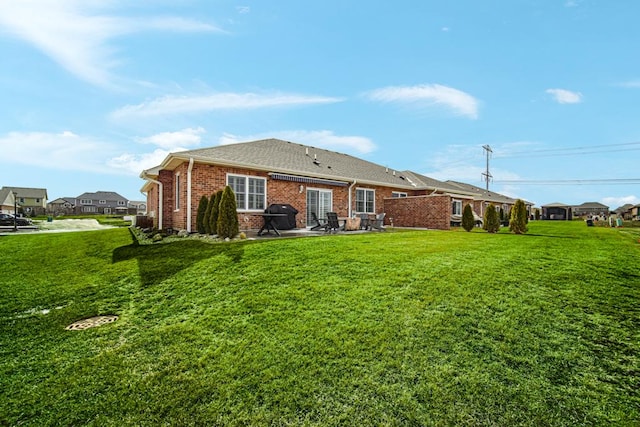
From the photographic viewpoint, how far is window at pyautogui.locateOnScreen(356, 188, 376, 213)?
69.9ft

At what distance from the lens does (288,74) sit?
46.0 feet

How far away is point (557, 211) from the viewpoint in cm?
6203

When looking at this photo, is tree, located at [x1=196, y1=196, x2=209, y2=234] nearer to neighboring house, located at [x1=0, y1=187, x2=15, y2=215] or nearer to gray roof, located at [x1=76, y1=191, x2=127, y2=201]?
neighboring house, located at [x1=0, y1=187, x2=15, y2=215]

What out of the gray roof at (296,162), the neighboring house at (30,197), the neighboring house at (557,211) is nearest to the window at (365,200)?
the gray roof at (296,162)

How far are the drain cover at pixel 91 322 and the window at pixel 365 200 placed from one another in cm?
1674

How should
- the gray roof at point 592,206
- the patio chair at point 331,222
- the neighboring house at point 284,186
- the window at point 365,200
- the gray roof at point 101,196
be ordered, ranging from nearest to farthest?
the neighboring house at point 284,186
the patio chair at point 331,222
the window at point 365,200
the gray roof at point 592,206
the gray roof at point 101,196

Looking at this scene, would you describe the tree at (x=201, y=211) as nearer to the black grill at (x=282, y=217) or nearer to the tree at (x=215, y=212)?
the tree at (x=215, y=212)

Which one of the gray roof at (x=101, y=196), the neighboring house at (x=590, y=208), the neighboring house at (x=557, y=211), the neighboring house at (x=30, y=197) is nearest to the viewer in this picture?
the neighboring house at (x=557, y=211)

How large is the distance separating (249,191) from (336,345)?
12.2 m

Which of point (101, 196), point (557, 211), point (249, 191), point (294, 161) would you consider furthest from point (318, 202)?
point (101, 196)

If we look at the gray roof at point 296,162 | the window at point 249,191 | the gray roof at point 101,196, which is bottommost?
the window at point 249,191

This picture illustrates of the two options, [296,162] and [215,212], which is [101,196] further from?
[215,212]

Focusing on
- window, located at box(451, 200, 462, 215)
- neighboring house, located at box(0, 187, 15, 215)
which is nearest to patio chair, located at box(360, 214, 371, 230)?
window, located at box(451, 200, 462, 215)

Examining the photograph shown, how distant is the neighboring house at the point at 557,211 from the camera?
60.5 metres
